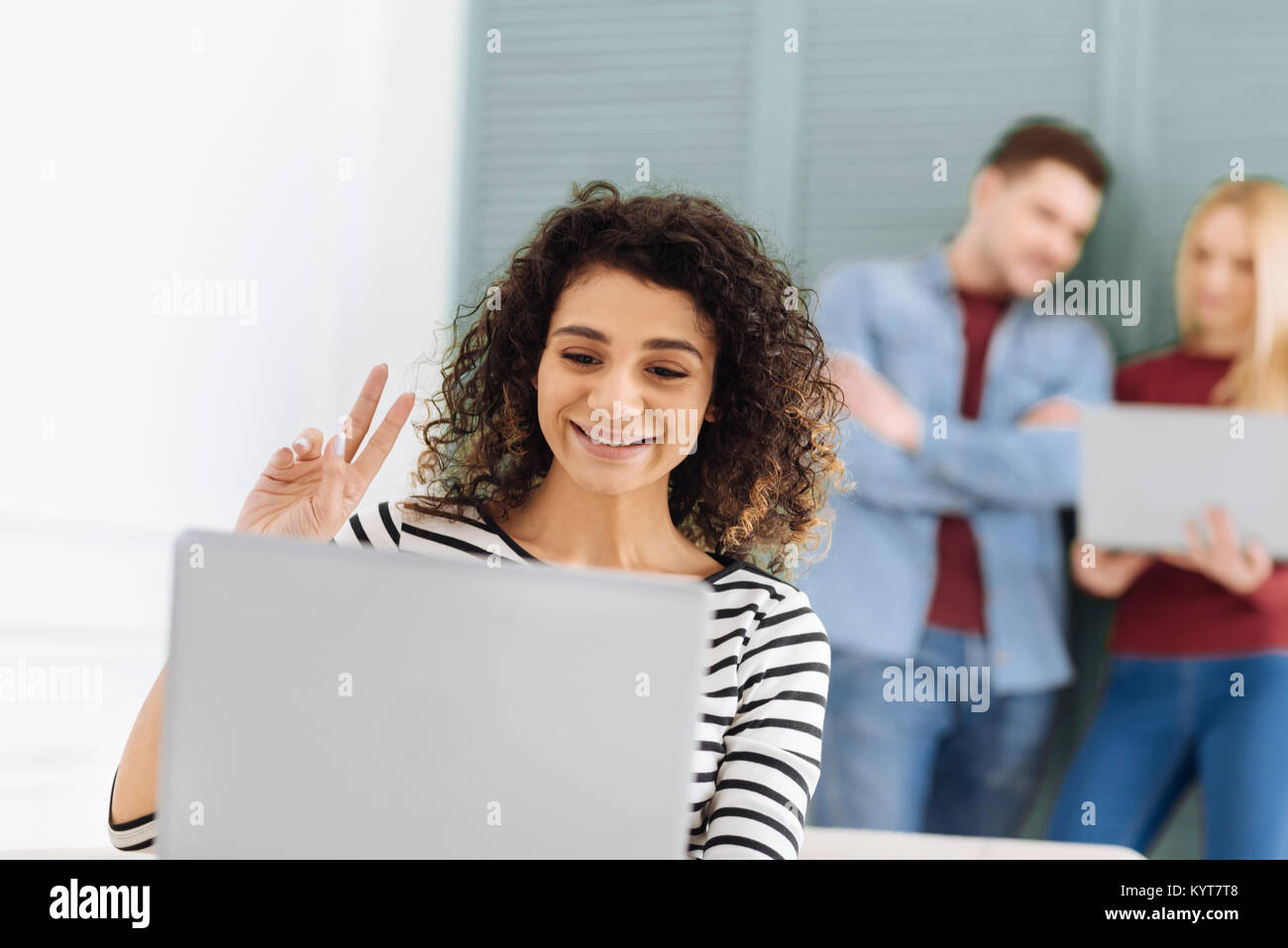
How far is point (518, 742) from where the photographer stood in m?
0.65

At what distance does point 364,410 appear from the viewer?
1.11 m

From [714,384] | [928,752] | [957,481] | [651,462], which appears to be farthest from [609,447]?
[928,752]

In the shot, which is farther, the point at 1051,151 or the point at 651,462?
the point at 1051,151

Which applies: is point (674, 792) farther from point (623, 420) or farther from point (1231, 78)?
point (1231, 78)

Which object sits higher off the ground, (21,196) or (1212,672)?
(21,196)

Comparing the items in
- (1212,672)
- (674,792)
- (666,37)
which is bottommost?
(1212,672)

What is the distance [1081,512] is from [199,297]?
1.98 m

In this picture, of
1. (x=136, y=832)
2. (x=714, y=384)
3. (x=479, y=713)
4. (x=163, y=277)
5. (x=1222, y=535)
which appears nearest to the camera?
(x=479, y=713)

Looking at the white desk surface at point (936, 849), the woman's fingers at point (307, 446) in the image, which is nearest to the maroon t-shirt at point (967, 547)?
the white desk surface at point (936, 849)

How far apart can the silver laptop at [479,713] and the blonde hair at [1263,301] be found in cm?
211

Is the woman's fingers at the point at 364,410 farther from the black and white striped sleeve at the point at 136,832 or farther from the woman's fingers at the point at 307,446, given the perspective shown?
the black and white striped sleeve at the point at 136,832

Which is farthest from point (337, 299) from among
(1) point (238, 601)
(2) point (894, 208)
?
(1) point (238, 601)

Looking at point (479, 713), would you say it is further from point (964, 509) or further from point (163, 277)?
point (163, 277)

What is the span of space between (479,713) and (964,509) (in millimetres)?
2043
